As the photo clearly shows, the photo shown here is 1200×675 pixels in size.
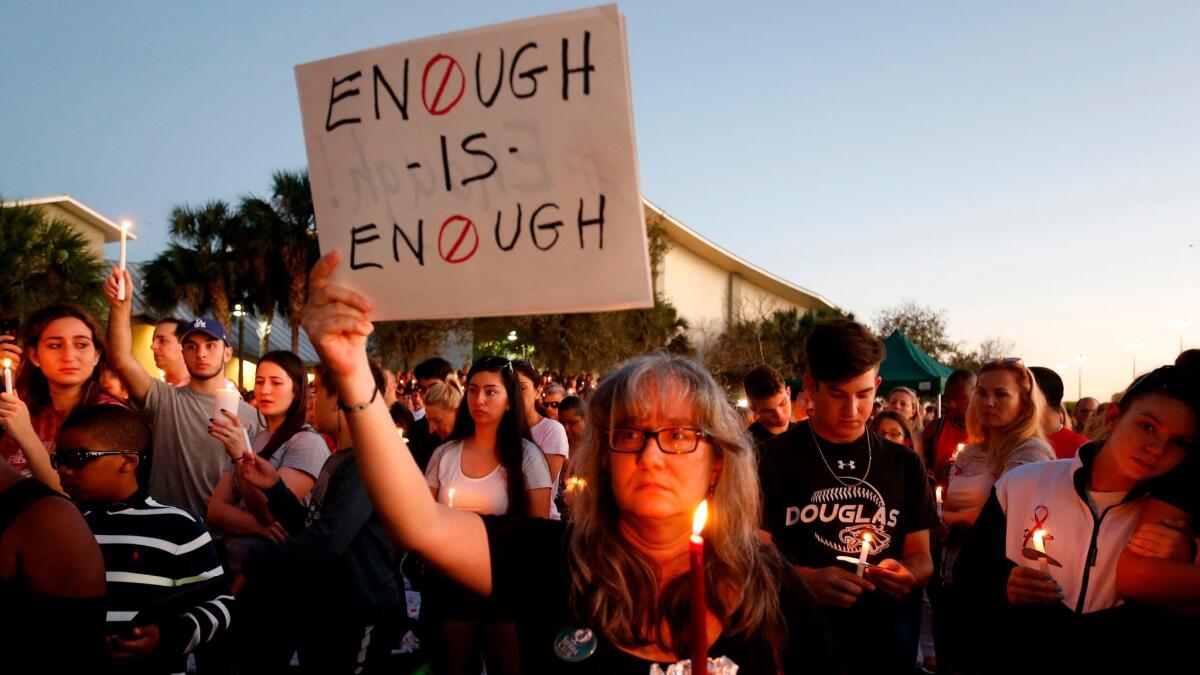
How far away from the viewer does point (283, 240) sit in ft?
94.9

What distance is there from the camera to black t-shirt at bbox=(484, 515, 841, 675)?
183 cm

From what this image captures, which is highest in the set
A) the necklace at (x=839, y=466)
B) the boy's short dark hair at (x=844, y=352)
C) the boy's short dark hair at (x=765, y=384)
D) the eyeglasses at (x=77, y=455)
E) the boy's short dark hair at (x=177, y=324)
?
the boy's short dark hair at (x=177, y=324)

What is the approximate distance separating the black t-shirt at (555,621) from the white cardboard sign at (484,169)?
1.84ft

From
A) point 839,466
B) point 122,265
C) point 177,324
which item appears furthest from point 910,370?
point 122,265

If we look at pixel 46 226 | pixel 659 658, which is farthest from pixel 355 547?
pixel 46 226

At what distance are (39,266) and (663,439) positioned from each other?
23822mm

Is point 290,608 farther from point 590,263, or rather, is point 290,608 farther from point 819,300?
point 819,300

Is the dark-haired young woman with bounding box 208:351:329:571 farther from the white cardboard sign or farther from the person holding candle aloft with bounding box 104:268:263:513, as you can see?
the white cardboard sign

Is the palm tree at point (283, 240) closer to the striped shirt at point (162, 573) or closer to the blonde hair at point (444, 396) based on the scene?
the blonde hair at point (444, 396)

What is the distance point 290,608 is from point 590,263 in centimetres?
294

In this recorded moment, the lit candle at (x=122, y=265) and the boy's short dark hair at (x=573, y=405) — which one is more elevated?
the lit candle at (x=122, y=265)

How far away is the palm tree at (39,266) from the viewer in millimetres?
20062

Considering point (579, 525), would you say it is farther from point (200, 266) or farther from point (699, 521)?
point (200, 266)

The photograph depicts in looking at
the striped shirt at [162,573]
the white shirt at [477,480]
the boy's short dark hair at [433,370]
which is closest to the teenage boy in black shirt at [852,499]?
the white shirt at [477,480]
